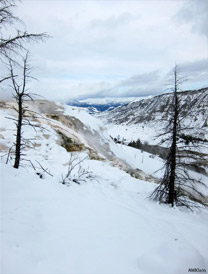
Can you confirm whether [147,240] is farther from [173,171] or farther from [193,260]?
[173,171]

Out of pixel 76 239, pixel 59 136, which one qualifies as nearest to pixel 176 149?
pixel 76 239

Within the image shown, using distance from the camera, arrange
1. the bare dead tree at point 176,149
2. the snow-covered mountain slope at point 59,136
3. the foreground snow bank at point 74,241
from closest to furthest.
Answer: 1. the foreground snow bank at point 74,241
2. the bare dead tree at point 176,149
3. the snow-covered mountain slope at point 59,136

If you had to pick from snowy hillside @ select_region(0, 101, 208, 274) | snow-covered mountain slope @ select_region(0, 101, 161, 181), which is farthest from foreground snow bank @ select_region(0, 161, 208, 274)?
snow-covered mountain slope @ select_region(0, 101, 161, 181)

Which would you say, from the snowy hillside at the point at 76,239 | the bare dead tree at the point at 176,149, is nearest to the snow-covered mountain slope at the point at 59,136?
the snowy hillside at the point at 76,239

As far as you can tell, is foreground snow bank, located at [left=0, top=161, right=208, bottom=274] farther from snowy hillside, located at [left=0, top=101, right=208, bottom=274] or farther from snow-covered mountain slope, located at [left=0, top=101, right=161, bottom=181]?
snow-covered mountain slope, located at [left=0, top=101, right=161, bottom=181]

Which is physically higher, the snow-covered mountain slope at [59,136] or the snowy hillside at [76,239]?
the snow-covered mountain slope at [59,136]

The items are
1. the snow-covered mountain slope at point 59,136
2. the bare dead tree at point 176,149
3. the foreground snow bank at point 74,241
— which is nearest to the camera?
the foreground snow bank at point 74,241

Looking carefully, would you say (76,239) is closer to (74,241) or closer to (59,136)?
(74,241)

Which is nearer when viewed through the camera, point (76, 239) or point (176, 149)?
point (76, 239)

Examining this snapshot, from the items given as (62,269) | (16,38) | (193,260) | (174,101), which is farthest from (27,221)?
(174,101)

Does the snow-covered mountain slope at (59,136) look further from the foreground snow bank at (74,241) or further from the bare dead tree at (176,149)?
the bare dead tree at (176,149)

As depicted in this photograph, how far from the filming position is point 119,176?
1277cm

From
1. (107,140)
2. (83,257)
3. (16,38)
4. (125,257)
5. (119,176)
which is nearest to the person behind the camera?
(83,257)

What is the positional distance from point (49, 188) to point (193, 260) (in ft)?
16.2
